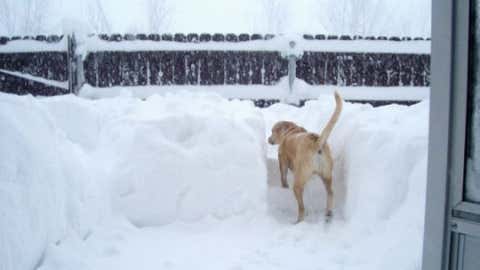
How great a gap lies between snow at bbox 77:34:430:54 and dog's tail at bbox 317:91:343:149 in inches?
220

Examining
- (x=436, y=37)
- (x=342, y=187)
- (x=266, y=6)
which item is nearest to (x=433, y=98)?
(x=436, y=37)

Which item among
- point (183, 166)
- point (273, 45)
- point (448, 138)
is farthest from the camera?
Answer: point (273, 45)

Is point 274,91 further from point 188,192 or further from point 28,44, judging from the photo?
point 28,44

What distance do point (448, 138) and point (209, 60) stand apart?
802cm

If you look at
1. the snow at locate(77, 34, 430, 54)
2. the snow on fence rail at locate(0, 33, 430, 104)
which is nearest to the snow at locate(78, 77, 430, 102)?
the snow on fence rail at locate(0, 33, 430, 104)

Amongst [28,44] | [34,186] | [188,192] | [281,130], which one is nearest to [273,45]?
[281,130]

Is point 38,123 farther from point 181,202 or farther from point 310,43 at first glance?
point 310,43

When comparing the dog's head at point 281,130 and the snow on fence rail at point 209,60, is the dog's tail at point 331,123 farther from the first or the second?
the snow on fence rail at point 209,60

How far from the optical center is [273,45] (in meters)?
8.77

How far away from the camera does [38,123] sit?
2639mm

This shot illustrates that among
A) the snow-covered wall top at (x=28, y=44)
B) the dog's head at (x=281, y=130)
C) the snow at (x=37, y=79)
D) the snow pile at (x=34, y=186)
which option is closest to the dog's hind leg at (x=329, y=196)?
the dog's head at (x=281, y=130)

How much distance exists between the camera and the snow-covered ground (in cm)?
229

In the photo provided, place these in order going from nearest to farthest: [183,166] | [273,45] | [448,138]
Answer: [448,138] → [183,166] → [273,45]

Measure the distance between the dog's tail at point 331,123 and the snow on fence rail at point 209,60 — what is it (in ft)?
18.1
